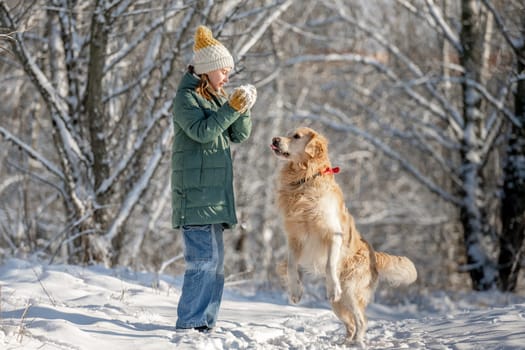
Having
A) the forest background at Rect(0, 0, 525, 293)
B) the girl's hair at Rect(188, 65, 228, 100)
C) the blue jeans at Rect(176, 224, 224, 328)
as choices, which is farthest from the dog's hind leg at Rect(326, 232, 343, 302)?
the forest background at Rect(0, 0, 525, 293)

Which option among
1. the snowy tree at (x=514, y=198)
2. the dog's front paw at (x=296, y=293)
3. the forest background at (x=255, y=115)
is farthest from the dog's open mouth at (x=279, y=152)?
the snowy tree at (x=514, y=198)

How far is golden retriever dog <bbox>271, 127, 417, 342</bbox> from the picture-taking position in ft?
15.2

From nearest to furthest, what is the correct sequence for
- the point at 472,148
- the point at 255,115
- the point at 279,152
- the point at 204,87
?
the point at 204,87, the point at 279,152, the point at 472,148, the point at 255,115

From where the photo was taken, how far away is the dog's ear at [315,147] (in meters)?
4.79

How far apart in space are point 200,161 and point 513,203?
6949 millimetres

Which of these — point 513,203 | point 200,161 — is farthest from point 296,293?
point 513,203

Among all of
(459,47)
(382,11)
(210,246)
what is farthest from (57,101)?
(382,11)

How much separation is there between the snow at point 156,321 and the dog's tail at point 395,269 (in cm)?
39

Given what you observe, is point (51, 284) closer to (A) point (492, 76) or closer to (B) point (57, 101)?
(B) point (57, 101)

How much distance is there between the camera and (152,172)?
7094mm

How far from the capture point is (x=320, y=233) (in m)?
4.66

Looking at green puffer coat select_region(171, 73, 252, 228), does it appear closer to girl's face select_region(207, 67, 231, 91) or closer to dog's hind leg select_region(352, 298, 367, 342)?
girl's face select_region(207, 67, 231, 91)

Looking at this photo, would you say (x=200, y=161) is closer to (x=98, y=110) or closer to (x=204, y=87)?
(x=204, y=87)

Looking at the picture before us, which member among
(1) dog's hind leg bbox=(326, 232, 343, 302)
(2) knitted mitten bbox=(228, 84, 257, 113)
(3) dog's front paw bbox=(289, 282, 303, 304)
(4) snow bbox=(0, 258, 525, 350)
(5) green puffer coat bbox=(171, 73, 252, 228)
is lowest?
(4) snow bbox=(0, 258, 525, 350)
